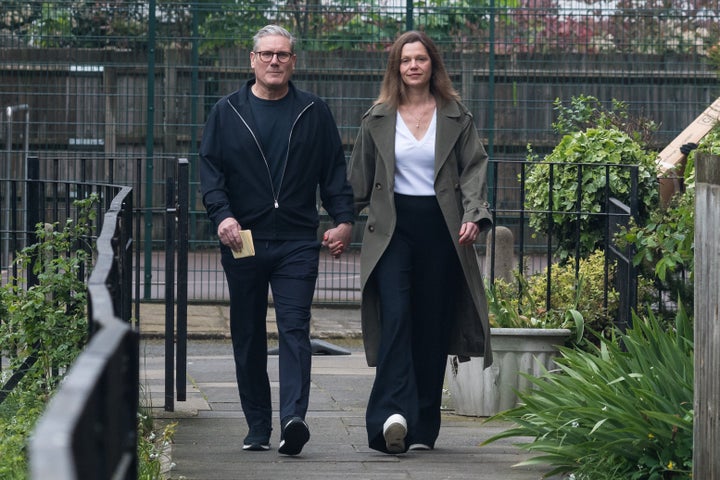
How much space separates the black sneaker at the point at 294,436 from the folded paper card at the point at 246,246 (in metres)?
0.69

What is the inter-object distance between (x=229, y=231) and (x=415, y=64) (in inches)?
40.5

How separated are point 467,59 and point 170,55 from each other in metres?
2.48

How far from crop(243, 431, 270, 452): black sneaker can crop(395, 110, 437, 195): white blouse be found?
114 centimetres

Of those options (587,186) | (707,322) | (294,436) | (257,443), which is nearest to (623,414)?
(707,322)

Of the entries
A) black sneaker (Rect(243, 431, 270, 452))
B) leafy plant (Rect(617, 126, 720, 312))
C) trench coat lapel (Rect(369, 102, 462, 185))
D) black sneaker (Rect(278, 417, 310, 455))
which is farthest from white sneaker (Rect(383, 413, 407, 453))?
leafy plant (Rect(617, 126, 720, 312))

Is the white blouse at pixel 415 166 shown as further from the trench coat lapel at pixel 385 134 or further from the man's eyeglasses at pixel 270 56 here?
the man's eyeglasses at pixel 270 56

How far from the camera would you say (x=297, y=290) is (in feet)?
18.3

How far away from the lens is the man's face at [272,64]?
5578 millimetres

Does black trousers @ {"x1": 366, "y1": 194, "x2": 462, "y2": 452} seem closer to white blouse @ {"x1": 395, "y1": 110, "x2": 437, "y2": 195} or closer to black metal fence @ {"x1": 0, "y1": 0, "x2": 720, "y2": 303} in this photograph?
white blouse @ {"x1": 395, "y1": 110, "x2": 437, "y2": 195}

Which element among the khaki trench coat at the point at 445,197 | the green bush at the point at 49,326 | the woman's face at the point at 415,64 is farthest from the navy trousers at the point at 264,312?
the woman's face at the point at 415,64

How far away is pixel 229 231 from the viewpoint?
544 centimetres

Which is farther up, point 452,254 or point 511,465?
point 452,254

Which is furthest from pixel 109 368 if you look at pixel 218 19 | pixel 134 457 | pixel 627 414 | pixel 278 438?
pixel 218 19

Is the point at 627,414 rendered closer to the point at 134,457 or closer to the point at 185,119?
the point at 134,457
